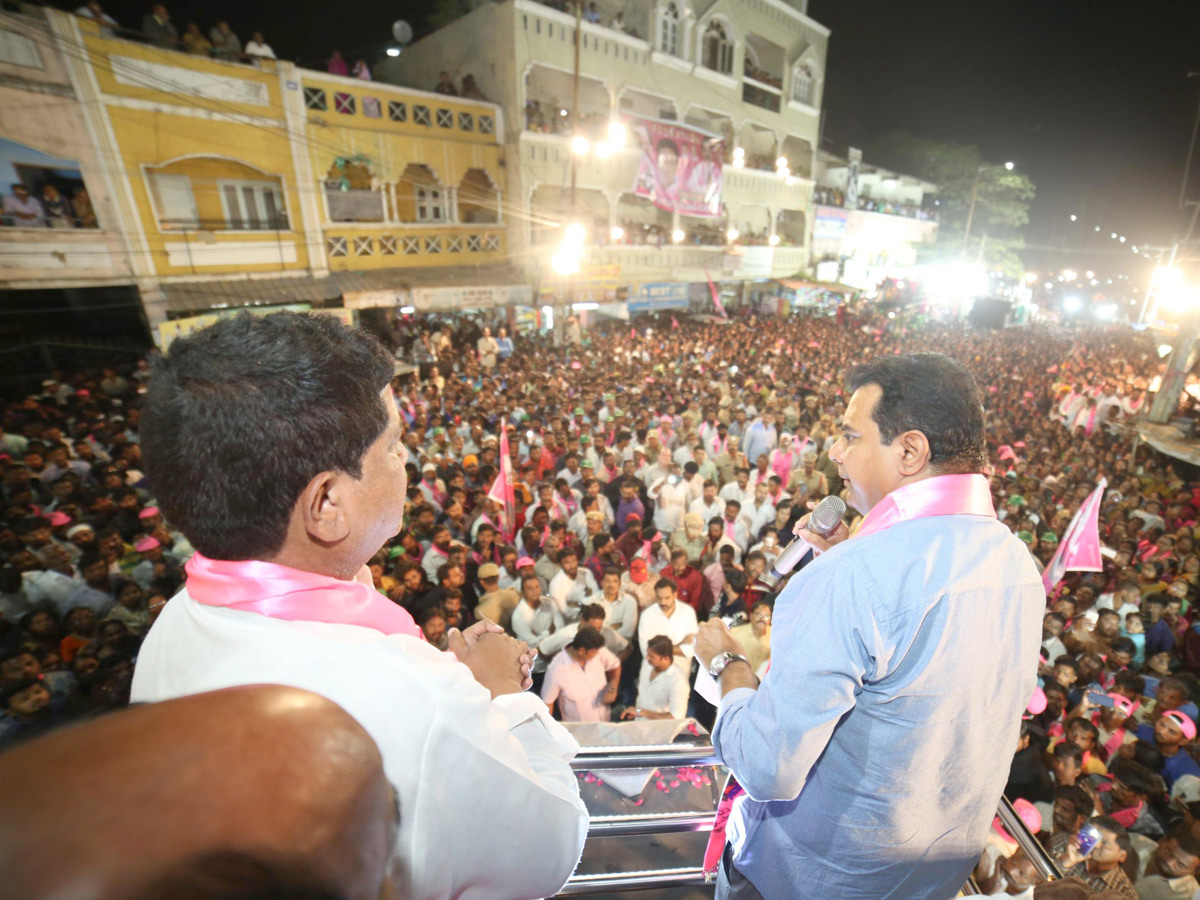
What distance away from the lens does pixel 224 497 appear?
92cm

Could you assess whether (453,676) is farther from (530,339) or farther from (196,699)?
(530,339)

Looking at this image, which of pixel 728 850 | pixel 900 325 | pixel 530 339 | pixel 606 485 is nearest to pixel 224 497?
pixel 728 850

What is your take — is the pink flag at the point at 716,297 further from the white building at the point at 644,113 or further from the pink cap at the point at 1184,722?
the pink cap at the point at 1184,722

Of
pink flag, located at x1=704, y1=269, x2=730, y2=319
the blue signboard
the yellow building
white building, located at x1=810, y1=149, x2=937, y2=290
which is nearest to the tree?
white building, located at x1=810, y1=149, x2=937, y2=290

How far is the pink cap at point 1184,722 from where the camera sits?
136 inches

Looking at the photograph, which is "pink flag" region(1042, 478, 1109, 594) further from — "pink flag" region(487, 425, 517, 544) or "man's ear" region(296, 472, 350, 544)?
"man's ear" region(296, 472, 350, 544)

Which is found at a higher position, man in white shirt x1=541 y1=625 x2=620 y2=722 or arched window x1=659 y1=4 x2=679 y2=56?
arched window x1=659 y1=4 x2=679 y2=56

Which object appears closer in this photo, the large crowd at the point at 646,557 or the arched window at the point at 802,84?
the large crowd at the point at 646,557

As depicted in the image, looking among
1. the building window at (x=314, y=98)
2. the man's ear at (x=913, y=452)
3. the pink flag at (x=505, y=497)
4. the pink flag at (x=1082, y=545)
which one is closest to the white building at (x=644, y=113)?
the building window at (x=314, y=98)

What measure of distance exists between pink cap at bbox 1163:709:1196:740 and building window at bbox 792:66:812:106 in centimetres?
2931

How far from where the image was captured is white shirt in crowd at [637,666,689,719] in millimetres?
4000

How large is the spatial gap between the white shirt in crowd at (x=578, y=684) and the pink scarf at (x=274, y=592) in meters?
3.27

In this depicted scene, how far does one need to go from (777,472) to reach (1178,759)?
16.1ft

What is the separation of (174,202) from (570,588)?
498 inches
